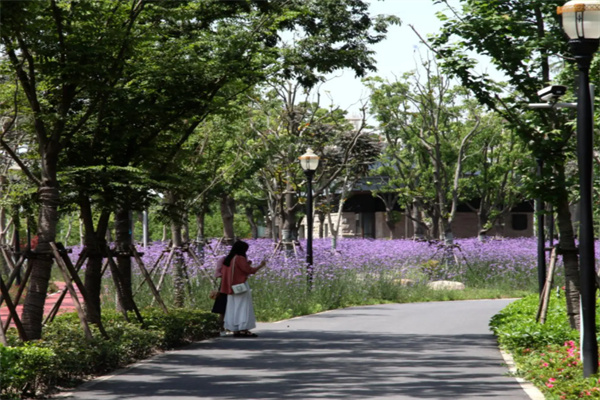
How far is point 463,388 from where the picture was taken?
10898 millimetres

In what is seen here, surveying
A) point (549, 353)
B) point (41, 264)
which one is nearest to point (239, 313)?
point (41, 264)

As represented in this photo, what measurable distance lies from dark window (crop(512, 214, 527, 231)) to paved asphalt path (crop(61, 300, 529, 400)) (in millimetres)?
45127

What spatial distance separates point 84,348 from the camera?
12.1 meters

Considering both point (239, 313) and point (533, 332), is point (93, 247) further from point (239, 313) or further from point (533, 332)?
point (533, 332)

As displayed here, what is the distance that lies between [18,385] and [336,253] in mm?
23102

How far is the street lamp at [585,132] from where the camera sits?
33.2 feet

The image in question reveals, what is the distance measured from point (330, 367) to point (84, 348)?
3.16 m

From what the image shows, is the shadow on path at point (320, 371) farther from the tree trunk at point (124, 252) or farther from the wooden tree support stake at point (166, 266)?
the wooden tree support stake at point (166, 266)

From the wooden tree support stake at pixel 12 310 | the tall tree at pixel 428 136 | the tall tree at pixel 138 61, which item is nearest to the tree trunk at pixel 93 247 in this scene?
the tall tree at pixel 138 61

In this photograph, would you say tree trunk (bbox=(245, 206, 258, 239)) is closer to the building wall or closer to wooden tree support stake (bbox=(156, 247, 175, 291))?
the building wall

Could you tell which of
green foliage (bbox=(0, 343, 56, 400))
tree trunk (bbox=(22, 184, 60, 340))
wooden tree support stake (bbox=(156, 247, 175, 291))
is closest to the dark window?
wooden tree support stake (bbox=(156, 247, 175, 291))

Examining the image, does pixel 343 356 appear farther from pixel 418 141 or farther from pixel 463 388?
pixel 418 141

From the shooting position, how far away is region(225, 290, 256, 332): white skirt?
58.5 ft

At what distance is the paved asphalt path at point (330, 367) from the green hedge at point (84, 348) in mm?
261
